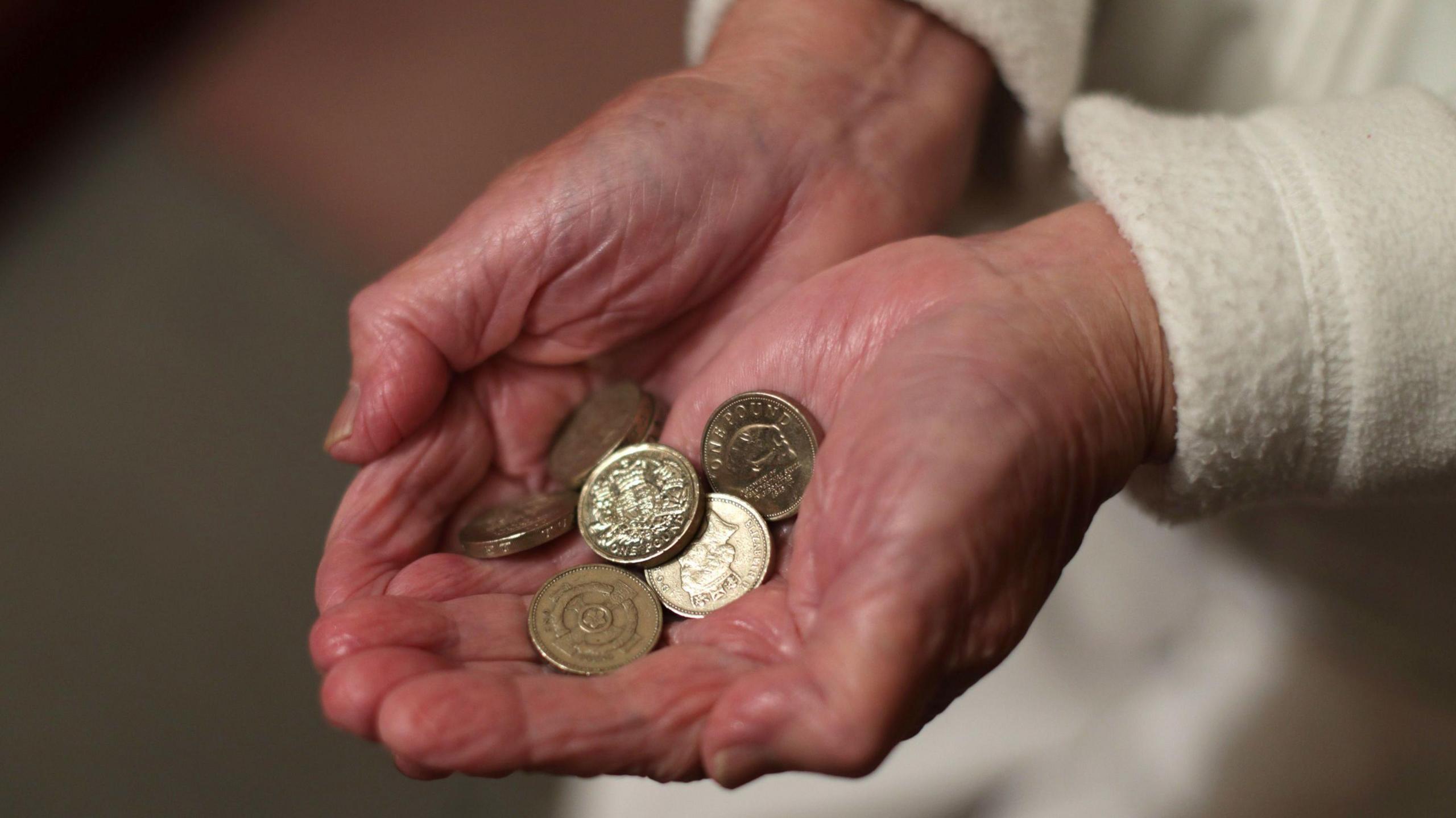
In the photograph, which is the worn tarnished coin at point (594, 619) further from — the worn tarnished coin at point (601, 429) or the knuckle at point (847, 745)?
the knuckle at point (847, 745)

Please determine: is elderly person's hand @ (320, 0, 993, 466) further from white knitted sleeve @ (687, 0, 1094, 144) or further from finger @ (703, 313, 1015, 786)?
finger @ (703, 313, 1015, 786)

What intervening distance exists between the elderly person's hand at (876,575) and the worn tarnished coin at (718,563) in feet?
0.13

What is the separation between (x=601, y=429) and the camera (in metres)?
1.41

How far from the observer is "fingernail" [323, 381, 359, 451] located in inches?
51.7

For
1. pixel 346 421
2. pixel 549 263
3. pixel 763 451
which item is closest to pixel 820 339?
pixel 763 451

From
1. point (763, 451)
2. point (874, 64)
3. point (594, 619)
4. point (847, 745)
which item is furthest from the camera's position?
point (874, 64)

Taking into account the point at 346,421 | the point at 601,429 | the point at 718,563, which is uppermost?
the point at 346,421

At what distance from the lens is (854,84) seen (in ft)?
4.98

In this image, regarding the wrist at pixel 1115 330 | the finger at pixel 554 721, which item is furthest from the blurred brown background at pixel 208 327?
the wrist at pixel 1115 330

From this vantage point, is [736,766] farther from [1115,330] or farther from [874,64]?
[874,64]

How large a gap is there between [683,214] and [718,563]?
464 millimetres

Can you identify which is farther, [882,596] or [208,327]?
[208,327]

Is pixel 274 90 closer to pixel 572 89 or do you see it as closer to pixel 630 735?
pixel 572 89

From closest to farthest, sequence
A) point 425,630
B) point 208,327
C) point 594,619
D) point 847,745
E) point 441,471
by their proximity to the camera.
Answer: point 847,745 → point 425,630 → point 594,619 → point 441,471 → point 208,327
